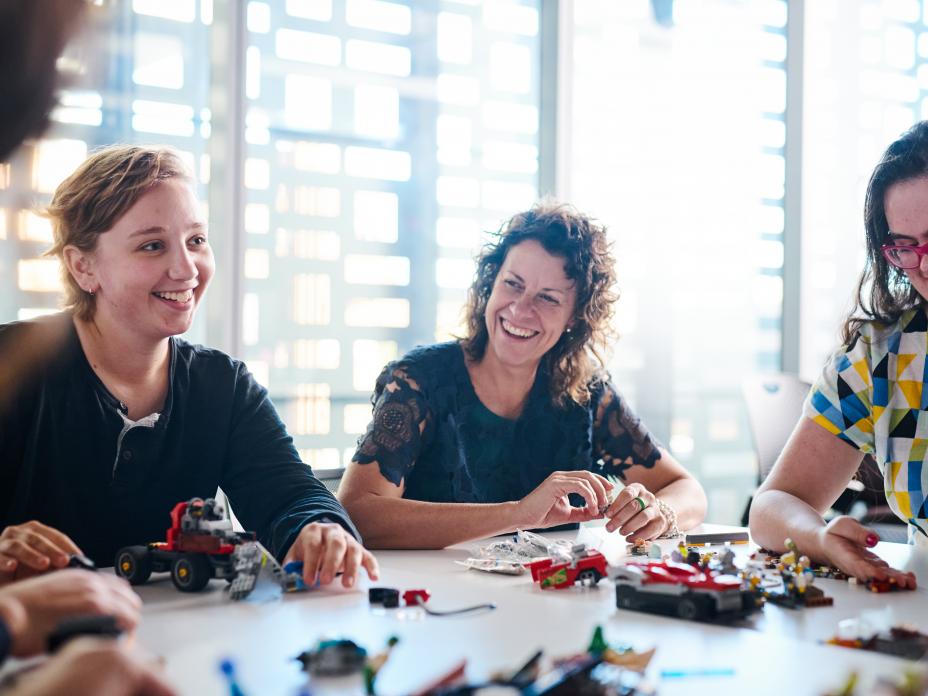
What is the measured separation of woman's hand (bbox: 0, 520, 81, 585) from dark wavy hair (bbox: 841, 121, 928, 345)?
1593 millimetres

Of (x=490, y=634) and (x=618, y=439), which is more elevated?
(x=618, y=439)

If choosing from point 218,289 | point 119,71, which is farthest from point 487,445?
point 119,71

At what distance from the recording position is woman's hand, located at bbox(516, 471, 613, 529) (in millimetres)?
1755

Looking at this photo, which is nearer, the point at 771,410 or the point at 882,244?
the point at 882,244

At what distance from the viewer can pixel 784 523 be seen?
1.74 m

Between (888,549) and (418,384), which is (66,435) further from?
(888,549)

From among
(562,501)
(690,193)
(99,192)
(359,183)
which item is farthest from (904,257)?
(690,193)

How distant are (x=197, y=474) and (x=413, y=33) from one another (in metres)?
2.38

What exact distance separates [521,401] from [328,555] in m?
1.02

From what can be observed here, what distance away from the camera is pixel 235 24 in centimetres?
319

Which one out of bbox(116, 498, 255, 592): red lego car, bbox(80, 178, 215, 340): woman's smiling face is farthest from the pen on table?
bbox(80, 178, 215, 340): woman's smiling face

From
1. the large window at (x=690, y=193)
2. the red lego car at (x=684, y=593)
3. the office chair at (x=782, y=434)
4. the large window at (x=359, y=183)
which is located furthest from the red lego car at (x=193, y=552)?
the large window at (x=690, y=193)

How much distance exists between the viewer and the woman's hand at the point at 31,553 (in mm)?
1260

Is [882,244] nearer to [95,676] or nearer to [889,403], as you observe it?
[889,403]
